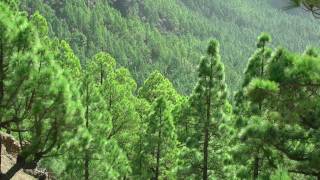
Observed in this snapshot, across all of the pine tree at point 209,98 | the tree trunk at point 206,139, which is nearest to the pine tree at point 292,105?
the pine tree at point 209,98

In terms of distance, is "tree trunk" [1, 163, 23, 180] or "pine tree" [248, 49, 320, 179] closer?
"pine tree" [248, 49, 320, 179]

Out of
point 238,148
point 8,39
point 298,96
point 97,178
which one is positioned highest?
point 8,39

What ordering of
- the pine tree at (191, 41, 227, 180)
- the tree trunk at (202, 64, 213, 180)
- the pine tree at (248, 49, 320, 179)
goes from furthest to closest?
the tree trunk at (202, 64, 213, 180) → the pine tree at (191, 41, 227, 180) → the pine tree at (248, 49, 320, 179)

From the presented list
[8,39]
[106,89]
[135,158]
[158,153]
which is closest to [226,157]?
[158,153]

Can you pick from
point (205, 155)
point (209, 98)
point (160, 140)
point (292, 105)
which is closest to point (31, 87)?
point (292, 105)

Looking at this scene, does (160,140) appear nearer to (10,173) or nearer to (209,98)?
(209,98)

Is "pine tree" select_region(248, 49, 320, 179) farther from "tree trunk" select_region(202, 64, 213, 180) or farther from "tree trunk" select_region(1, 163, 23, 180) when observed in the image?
"tree trunk" select_region(202, 64, 213, 180)

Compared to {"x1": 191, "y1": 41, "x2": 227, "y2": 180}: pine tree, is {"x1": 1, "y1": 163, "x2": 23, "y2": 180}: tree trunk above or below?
below

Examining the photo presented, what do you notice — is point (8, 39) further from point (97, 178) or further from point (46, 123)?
point (97, 178)

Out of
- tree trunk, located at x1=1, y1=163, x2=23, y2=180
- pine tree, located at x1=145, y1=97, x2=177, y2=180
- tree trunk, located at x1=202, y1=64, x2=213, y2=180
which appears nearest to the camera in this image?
tree trunk, located at x1=1, y1=163, x2=23, y2=180

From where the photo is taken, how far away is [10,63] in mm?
18828

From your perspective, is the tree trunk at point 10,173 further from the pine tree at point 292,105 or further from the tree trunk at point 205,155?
the tree trunk at point 205,155

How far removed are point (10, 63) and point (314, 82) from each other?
9.87 metres

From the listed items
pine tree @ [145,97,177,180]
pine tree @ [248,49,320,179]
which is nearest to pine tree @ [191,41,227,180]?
pine tree @ [145,97,177,180]
